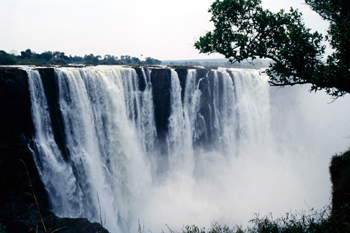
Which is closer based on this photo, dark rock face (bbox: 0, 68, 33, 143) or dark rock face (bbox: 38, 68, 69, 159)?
dark rock face (bbox: 0, 68, 33, 143)

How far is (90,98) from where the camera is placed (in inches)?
563

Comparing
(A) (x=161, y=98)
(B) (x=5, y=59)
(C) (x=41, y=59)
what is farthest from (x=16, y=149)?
(C) (x=41, y=59)

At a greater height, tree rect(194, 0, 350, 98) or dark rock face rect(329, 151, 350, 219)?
tree rect(194, 0, 350, 98)

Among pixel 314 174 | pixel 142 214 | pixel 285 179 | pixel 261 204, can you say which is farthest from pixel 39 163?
pixel 314 174

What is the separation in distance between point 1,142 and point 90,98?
15.5 ft

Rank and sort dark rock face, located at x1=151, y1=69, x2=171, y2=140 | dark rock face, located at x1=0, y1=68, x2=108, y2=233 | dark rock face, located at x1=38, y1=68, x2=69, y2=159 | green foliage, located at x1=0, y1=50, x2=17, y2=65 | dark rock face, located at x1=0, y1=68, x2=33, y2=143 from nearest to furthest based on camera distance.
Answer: dark rock face, located at x1=0, y1=68, x2=108, y2=233 → dark rock face, located at x1=0, y1=68, x2=33, y2=143 → dark rock face, located at x1=38, y1=68, x2=69, y2=159 → dark rock face, located at x1=151, y1=69, x2=171, y2=140 → green foliage, located at x1=0, y1=50, x2=17, y2=65

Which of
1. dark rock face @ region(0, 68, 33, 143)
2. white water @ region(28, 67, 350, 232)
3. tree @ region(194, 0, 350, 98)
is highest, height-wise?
tree @ region(194, 0, 350, 98)

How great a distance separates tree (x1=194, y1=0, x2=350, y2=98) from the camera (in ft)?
21.1

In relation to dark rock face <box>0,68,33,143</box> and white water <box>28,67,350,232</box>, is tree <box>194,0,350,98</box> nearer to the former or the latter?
white water <box>28,67,350,232</box>

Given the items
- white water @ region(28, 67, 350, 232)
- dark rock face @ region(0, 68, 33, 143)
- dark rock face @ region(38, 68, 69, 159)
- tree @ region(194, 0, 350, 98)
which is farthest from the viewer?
A: white water @ region(28, 67, 350, 232)

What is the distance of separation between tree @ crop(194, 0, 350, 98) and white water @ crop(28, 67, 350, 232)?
635 cm

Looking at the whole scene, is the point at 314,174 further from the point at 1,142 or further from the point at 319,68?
the point at 1,142

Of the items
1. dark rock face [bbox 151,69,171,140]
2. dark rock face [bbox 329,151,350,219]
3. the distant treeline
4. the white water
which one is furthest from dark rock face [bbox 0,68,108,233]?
the distant treeline

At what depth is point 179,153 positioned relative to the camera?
20.4 meters
